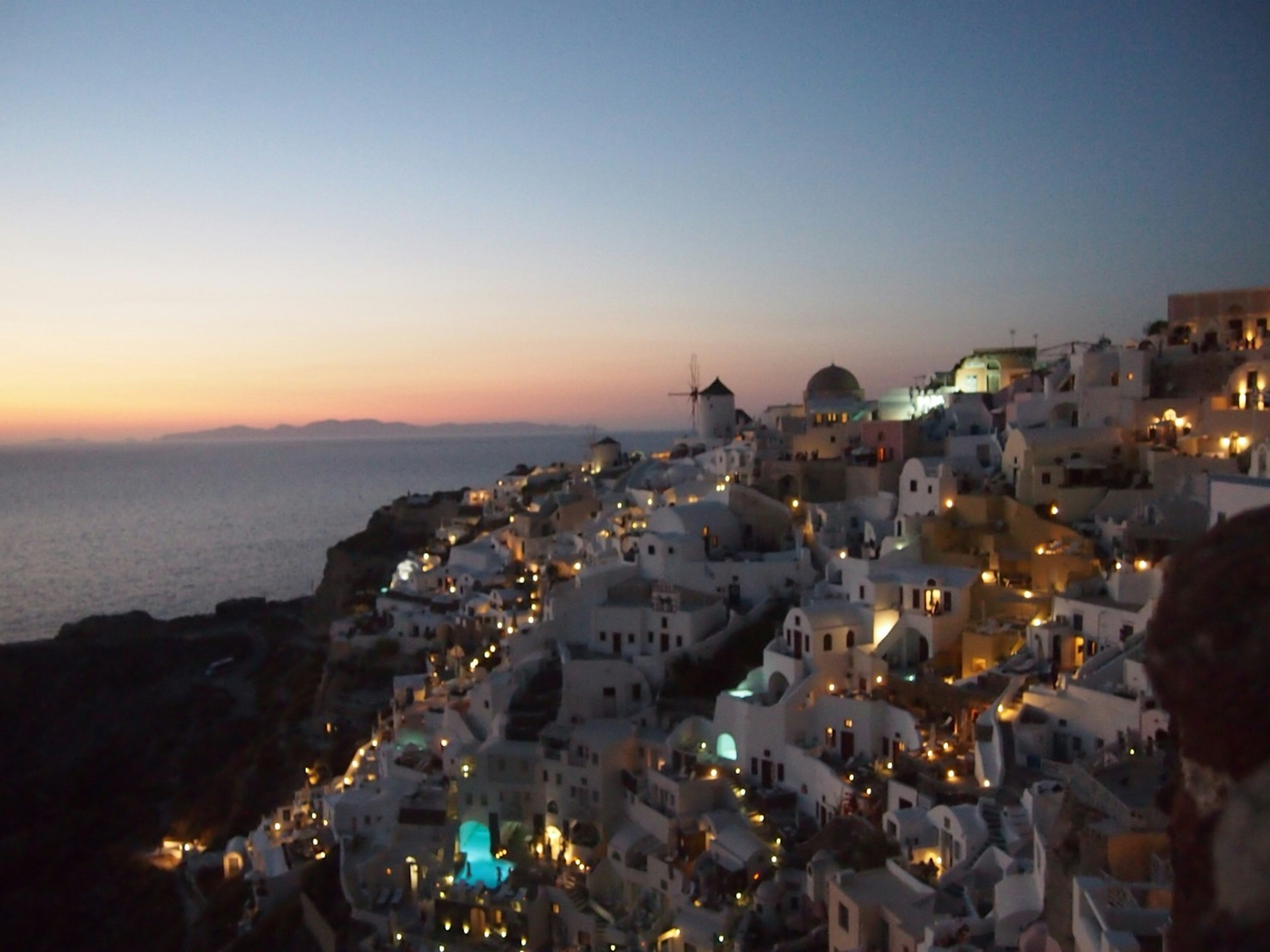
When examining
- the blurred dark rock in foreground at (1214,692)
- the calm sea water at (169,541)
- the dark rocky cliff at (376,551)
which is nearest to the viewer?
the blurred dark rock in foreground at (1214,692)

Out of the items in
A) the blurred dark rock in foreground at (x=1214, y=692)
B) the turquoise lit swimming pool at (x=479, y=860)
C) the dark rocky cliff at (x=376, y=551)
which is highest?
the blurred dark rock in foreground at (x=1214, y=692)

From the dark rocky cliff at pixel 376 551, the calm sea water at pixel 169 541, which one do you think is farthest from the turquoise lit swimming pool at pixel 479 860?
the calm sea water at pixel 169 541

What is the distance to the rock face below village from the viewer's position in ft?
110

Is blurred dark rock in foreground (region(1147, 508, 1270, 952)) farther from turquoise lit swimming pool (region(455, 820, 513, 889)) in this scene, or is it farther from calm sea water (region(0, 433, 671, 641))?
calm sea water (region(0, 433, 671, 641))

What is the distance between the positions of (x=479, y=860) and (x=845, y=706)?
9675 millimetres

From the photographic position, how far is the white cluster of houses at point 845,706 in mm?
15766

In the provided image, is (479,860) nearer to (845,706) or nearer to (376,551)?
(845,706)

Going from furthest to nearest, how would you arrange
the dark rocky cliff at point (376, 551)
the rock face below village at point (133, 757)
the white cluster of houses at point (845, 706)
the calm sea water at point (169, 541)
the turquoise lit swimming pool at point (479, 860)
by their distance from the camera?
the calm sea water at point (169, 541), the dark rocky cliff at point (376, 551), the rock face below village at point (133, 757), the turquoise lit swimming pool at point (479, 860), the white cluster of houses at point (845, 706)

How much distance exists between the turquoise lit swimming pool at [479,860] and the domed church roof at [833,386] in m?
26.1

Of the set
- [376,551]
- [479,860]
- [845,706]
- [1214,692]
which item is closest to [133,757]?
[376,551]

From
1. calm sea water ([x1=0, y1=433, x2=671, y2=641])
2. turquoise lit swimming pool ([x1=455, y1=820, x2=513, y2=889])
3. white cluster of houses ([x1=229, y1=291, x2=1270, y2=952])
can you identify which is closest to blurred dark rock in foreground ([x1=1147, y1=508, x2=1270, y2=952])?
white cluster of houses ([x1=229, y1=291, x2=1270, y2=952])

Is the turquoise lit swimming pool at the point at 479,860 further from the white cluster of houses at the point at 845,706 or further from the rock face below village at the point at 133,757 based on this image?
the rock face below village at the point at 133,757

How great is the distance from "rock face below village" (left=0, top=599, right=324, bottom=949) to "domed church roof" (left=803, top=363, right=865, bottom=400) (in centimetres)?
2598

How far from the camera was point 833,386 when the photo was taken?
4525cm
